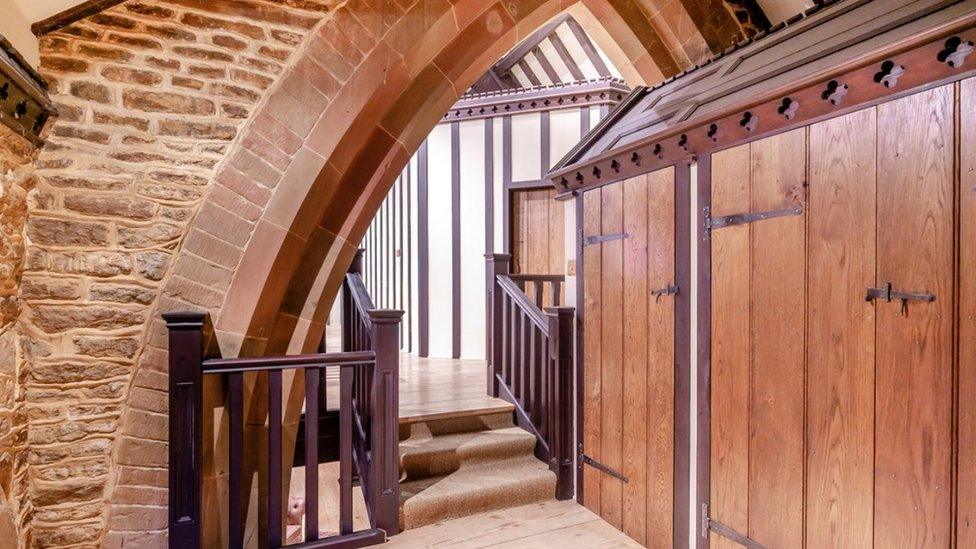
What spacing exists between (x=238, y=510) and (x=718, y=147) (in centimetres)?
261

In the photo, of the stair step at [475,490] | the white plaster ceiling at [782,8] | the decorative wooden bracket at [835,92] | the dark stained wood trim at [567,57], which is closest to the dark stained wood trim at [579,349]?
the stair step at [475,490]

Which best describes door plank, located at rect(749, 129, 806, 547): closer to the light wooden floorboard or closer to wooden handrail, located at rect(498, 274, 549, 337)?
wooden handrail, located at rect(498, 274, 549, 337)

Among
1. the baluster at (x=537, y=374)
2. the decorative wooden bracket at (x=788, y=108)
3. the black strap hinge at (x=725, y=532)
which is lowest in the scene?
the black strap hinge at (x=725, y=532)

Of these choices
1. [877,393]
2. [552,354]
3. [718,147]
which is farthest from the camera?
[552,354]

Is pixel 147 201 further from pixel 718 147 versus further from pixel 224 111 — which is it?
pixel 718 147

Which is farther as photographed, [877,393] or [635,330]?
[635,330]

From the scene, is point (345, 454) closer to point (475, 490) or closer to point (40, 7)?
point (475, 490)

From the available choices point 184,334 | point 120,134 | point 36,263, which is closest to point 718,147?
point 184,334

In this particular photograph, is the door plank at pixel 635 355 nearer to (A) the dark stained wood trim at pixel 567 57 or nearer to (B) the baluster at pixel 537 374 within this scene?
(B) the baluster at pixel 537 374

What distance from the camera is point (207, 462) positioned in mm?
2363

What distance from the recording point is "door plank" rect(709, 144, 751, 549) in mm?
1974

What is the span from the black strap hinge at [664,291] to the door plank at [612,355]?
256 millimetres

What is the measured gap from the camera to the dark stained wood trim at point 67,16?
2119mm

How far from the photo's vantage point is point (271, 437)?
92.0 inches
